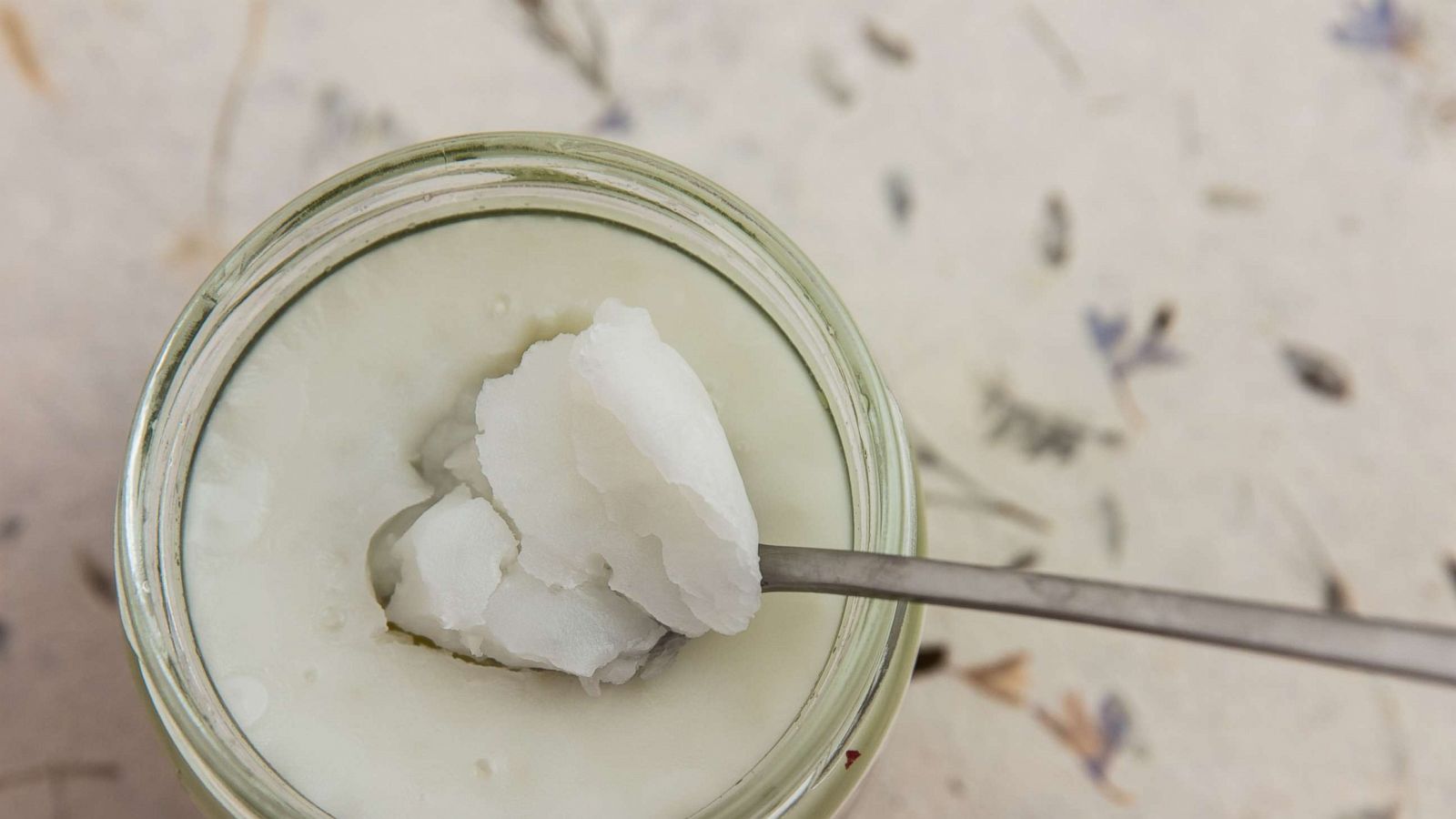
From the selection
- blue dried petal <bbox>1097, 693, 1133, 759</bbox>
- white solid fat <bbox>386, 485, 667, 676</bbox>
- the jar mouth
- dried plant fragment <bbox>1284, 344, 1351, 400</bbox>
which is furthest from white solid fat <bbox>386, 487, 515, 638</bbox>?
dried plant fragment <bbox>1284, 344, 1351, 400</bbox>

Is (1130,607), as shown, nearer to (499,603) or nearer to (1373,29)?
(499,603)

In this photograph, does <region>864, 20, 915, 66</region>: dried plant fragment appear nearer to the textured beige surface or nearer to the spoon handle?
the textured beige surface

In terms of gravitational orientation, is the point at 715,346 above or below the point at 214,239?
below

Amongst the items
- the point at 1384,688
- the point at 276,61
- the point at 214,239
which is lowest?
the point at 1384,688

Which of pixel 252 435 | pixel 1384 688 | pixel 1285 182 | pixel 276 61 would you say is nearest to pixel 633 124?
pixel 276 61

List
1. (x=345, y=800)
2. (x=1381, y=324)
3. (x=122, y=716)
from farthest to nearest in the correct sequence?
1. (x=1381, y=324)
2. (x=122, y=716)
3. (x=345, y=800)

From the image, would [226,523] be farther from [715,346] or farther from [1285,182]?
[1285,182]
